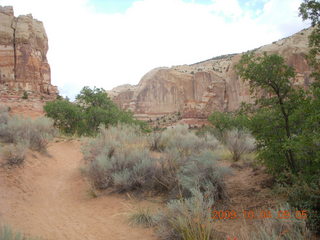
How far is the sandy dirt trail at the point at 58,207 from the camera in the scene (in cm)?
394

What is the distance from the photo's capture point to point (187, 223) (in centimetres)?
329

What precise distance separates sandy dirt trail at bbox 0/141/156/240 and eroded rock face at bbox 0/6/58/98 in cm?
3749

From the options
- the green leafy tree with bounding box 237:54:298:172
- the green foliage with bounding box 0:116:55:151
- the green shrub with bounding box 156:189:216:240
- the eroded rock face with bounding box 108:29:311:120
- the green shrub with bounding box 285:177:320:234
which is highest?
the eroded rock face with bounding box 108:29:311:120

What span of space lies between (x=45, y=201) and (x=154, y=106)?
66.3 m

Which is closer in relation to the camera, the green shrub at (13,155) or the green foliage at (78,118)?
the green shrub at (13,155)

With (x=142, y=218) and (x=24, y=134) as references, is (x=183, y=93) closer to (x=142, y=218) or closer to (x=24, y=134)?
(x=24, y=134)

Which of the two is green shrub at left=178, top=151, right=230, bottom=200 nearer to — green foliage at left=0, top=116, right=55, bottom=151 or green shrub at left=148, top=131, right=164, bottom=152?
green shrub at left=148, top=131, right=164, bottom=152

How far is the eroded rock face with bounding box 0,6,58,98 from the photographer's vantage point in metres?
40.0

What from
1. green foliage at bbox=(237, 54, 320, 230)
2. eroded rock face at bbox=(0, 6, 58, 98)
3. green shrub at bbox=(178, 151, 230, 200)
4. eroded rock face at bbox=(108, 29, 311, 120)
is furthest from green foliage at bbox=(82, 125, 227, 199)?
eroded rock face at bbox=(108, 29, 311, 120)

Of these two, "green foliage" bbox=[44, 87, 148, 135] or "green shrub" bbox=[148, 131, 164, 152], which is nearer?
"green shrub" bbox=[148, 131, 164, 152]

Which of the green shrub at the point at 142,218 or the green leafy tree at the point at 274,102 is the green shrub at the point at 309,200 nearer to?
the green leafy tree at the point at 274,102

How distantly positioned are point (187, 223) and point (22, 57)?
4808 cm

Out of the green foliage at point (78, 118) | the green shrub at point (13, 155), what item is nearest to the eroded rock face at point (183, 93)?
the green foliage at point (78, 118)

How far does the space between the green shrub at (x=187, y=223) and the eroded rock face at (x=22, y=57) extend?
42.1m
